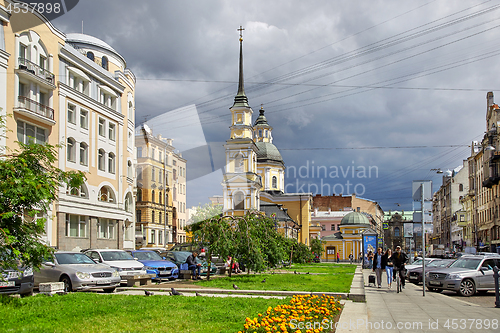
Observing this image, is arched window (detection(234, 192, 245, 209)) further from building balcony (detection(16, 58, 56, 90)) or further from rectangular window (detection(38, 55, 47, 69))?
rectangular window (detection(38, 55, 47, 69))

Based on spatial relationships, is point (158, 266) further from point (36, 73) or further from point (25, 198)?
point (36, 73)

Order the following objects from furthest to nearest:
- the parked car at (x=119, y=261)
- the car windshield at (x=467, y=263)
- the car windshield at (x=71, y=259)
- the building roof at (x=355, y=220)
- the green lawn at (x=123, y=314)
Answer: the building roof at (x=355, y=220) < the car windshield at (x=467, y=263) < the parked car at (x=119, y=261) < the car windshield at (x=71, y=259) < the green lawn at (x=123, y=314)

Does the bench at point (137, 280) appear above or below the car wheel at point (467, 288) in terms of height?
above

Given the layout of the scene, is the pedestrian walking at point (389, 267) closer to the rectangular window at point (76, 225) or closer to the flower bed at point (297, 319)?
the flower bed at point (297, 319)

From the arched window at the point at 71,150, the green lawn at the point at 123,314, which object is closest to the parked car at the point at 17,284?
the green lawn at the point at 123,314

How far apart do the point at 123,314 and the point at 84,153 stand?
2601 centimetres

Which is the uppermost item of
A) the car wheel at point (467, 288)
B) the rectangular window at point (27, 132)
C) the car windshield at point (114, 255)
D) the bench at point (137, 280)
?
the rectangular window at point (27, 132)

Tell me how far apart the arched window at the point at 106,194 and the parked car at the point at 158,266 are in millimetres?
13100

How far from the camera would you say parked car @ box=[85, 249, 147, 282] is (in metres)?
20.2

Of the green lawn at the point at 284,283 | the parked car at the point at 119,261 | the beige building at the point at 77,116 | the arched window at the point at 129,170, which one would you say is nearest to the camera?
the green lawn at the point at 284,283

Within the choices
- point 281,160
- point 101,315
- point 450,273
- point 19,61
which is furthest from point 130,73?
point 281,160

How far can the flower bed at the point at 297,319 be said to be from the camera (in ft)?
25.4

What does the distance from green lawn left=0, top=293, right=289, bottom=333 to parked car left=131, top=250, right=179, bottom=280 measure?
9991mm

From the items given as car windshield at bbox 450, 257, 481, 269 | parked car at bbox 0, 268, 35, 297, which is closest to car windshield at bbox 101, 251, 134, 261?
parked car at bbox 0, 268, 35, 297
